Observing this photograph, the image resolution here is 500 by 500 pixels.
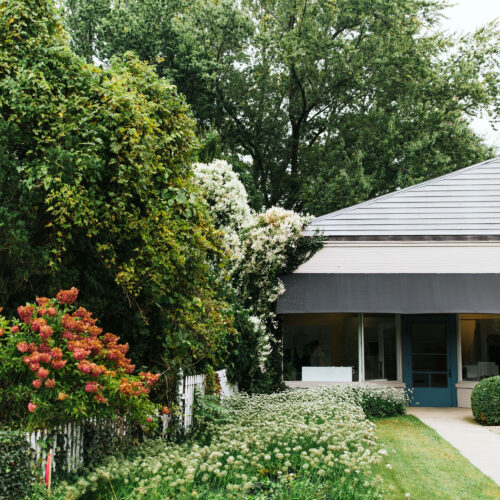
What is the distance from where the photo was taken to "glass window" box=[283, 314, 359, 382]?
15852 millimetres

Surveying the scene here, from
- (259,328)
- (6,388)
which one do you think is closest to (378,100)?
(259,328)

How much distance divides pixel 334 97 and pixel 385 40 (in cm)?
307

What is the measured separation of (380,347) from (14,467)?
12272 mm

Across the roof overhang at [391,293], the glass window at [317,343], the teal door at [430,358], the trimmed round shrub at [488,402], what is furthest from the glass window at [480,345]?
the trimmed round shrub at [488,402]

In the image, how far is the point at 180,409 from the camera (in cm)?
834

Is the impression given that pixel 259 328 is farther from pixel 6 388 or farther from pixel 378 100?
pixel 378 100

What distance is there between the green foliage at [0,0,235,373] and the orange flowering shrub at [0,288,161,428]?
1.05 meters

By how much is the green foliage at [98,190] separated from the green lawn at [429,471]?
3.11 meters

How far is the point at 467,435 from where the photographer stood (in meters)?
11.3

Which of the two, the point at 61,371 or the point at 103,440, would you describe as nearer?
the point at 61,371

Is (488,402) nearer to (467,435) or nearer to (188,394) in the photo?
(467,435)

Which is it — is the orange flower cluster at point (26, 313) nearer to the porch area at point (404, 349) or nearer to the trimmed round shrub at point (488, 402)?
the trimmed round shrub at point (488, 402)

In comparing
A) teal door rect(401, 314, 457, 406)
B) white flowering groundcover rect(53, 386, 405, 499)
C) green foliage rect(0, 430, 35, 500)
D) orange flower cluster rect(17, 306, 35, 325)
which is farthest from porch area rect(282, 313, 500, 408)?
green foliage rect(0, 430, 35, 500)

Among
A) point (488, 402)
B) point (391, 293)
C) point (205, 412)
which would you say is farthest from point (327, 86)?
point (205, 412)
